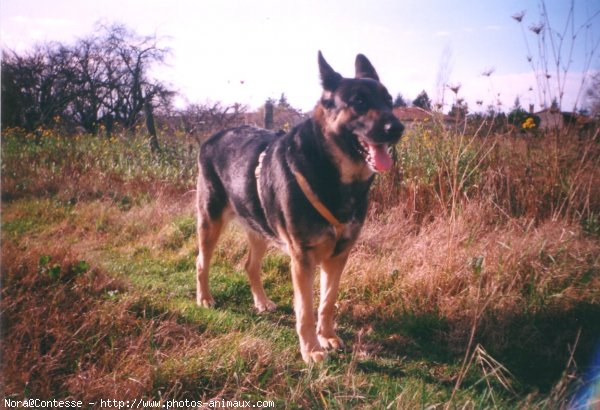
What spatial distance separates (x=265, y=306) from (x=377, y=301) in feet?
3.41

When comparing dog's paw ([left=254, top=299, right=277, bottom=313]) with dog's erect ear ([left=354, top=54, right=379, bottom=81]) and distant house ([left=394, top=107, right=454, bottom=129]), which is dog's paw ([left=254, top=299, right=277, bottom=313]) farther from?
dog's erect ear ([left=354, top=54, right=379, bottom=81])

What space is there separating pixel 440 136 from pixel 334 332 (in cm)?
309

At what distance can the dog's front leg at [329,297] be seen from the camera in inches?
115

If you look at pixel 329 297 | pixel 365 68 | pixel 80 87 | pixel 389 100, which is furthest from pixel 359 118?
pixel 80 87

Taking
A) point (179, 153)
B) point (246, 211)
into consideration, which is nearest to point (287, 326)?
point (246, 211)

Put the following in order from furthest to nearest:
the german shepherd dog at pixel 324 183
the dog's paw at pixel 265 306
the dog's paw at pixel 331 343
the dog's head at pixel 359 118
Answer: the dog's paw at pixel 265 306 < the dog's paw at pixel 331 343 < the german shepherd dog at pixel 324 183 < the dog's head at pixel 359 118

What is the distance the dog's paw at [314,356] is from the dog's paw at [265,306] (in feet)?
2.71

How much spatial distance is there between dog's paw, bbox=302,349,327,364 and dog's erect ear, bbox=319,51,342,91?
77.7 inches

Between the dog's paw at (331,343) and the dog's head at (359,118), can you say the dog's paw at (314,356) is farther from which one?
the dog's head at (359,118)

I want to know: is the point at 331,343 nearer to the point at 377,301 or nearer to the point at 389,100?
the point at 377,301

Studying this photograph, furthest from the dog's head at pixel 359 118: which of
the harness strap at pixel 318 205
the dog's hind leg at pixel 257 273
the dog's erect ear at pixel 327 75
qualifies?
the dog's hind leg at pixel 257 273

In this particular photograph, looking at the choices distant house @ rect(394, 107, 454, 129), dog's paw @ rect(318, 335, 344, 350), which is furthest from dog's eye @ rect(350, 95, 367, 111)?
dog's paw @ rect(318, 335, 344, 350)

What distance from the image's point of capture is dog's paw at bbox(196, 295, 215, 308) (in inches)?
136

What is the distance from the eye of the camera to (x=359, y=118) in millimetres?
2600
